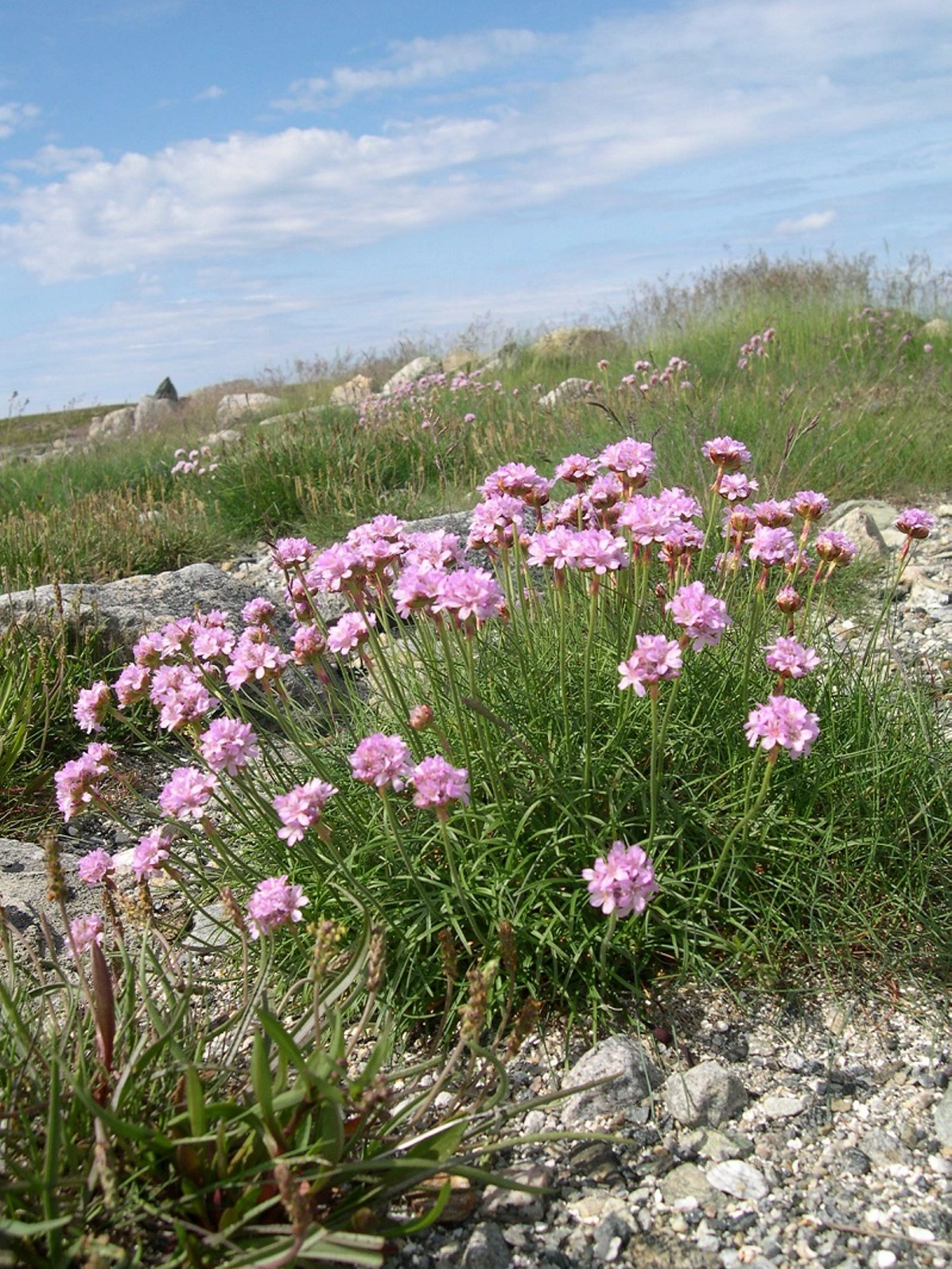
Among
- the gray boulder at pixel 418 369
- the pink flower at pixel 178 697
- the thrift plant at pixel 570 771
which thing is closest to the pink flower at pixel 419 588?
the thrift plant at pixel 570 771

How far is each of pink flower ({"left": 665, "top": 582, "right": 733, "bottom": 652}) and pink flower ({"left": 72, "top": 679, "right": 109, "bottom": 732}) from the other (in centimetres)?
162

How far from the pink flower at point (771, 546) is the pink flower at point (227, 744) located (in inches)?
58.7

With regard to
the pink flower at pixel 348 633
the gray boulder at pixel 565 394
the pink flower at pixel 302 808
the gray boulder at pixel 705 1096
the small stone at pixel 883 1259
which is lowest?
the small stone at pixel 883 1259

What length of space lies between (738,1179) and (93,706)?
2026 mm

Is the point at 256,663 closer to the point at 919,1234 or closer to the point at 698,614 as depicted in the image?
the point at 698,614

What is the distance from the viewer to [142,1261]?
69.0 inches

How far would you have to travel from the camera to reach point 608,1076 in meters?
2.15

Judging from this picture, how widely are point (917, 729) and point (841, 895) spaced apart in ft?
2.18

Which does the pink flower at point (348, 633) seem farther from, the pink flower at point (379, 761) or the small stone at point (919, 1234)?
the small stone at point (919, 1234)

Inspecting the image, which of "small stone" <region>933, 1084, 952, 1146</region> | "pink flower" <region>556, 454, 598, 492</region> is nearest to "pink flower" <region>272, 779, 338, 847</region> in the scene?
"pink flower" <region>556, 454, 598, 492</region>

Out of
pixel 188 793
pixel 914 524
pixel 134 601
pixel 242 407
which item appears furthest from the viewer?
pixel 242 407

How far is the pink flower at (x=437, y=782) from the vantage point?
2.00m

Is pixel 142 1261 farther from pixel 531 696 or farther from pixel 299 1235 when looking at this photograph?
pixel 531 696

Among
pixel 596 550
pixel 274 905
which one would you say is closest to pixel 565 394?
pixel 596 550
